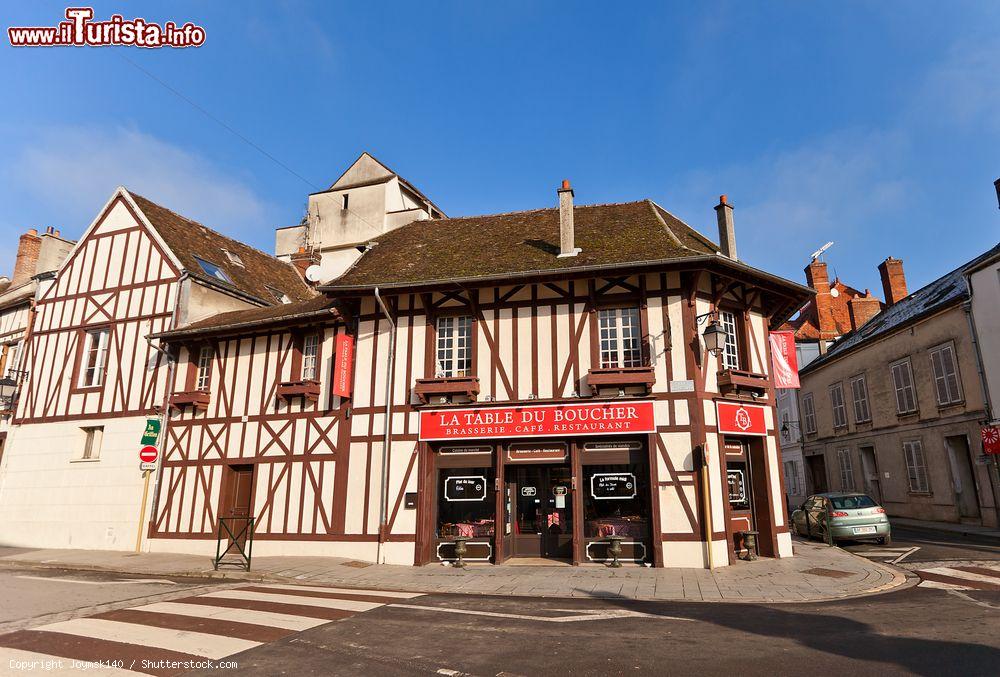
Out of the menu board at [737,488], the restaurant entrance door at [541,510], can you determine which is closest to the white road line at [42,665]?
the restaurant entrance door at [541,510]

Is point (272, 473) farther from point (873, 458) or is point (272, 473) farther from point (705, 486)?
point (873, 458)

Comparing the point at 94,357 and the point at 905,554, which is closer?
the point at 905,554

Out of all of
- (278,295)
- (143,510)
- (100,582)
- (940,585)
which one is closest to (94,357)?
(143,510)

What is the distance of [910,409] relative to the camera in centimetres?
2075

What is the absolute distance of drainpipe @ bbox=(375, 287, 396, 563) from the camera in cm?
1355

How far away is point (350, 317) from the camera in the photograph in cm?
1502

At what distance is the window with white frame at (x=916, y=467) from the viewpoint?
20.1 m

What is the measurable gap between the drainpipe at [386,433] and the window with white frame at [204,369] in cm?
630

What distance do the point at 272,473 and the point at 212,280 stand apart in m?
7.32

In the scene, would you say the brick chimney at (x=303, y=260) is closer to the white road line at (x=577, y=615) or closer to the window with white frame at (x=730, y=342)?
the window with white frame at (x=730, y=342)

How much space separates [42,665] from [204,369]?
41.0ft

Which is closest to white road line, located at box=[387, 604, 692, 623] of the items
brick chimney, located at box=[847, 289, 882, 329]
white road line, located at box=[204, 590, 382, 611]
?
white road line, located at box=[204, 590, 382, 611]

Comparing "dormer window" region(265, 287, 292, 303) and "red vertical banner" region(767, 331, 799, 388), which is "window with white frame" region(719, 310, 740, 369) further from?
"dormer window" region(265, 287, 292, 303)

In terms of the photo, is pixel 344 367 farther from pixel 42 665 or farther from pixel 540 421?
pixel 42 665
